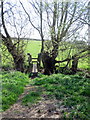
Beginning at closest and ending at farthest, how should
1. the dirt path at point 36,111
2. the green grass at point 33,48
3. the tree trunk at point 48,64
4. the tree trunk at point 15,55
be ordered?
the dirt path at point 36,111
the tree trunk at point 15,55
the green grass at point 33,48
the tree trunk at point 48,64

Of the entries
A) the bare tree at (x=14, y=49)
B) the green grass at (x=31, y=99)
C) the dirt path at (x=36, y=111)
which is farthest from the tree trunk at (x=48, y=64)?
the dirt path at (x=36, y=111)

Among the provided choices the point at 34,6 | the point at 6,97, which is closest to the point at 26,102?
the point at 6,97

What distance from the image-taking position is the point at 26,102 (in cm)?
225

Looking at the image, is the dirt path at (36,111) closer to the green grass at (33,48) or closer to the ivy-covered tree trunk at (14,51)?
the ivy-covered tree trunk at (14,51)

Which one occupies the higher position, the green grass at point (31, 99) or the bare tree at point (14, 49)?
the bare tree at point (14, 49)

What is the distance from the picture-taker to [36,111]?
191 centimetres

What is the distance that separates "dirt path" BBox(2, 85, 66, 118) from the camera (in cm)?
181

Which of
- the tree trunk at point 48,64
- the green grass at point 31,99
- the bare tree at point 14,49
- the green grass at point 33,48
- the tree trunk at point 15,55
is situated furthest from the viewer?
the tree trunk at point 48,64

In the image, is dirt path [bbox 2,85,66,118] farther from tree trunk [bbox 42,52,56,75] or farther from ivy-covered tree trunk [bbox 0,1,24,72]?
Result: tree trunk [bbox 42,52,56,75]

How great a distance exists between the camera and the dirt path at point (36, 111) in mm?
1808

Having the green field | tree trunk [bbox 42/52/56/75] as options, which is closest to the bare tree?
the green field

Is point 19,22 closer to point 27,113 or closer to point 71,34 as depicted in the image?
point 71,34

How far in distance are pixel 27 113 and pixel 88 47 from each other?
2338mm

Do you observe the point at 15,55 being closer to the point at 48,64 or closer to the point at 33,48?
the point at 33,48
